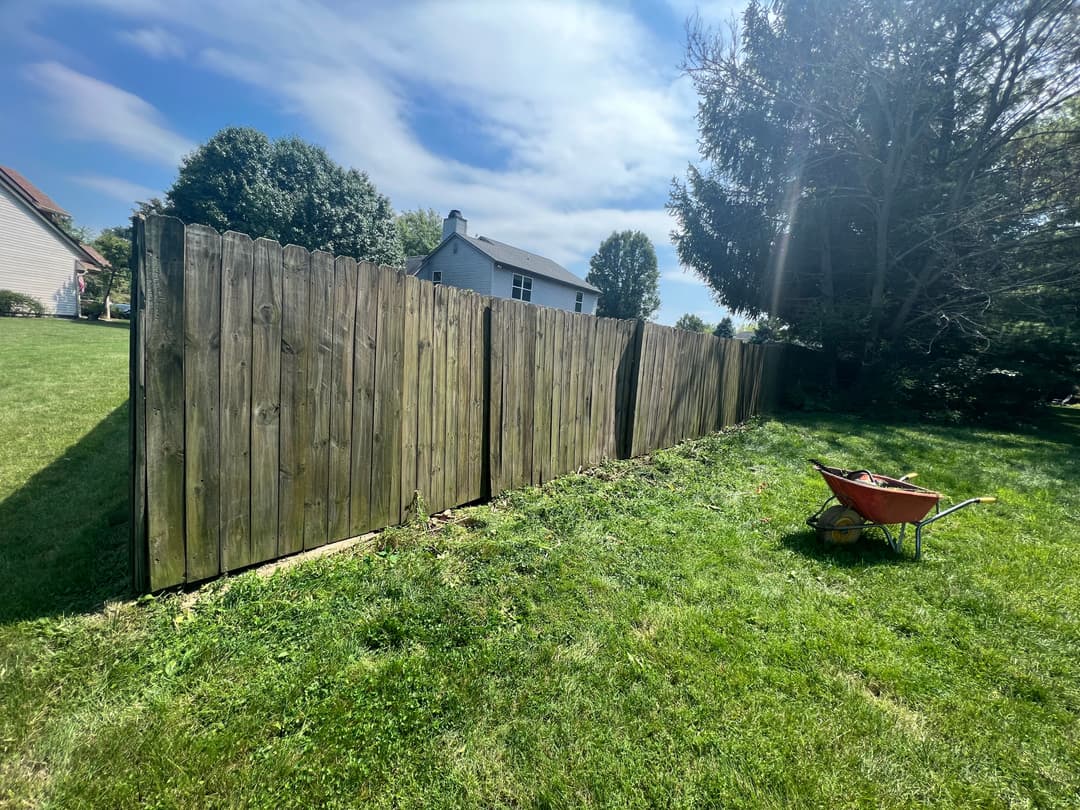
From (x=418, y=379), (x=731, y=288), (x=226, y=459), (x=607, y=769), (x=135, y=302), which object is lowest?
(x=607, y=769)

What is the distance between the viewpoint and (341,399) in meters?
2.89

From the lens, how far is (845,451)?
697 centimetres

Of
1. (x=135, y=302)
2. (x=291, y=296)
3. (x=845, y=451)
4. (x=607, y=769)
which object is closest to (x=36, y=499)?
(x=135, y=302)

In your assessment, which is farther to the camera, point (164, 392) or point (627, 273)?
point (627, 273)

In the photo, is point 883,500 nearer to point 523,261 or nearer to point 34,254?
point 523,261

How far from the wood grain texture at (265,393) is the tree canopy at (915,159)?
538 inches

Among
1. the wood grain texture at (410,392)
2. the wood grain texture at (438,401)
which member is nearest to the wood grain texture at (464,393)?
the wood grain texture at (438,401)

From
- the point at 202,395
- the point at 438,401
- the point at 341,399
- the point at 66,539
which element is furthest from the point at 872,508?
the point at 66,539

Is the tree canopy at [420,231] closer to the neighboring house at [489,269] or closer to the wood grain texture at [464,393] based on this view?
the neighboring house at [489,269]

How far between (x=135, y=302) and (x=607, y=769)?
113 inches

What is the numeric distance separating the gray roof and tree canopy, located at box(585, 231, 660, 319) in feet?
46.0

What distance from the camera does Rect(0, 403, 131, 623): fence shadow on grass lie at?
220 cm

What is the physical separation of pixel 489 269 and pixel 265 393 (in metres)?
20.0

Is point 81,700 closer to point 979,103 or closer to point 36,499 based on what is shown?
point 36,499
